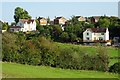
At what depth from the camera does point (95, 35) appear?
2552 inches

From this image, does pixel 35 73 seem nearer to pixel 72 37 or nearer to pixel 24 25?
pixel 72 37

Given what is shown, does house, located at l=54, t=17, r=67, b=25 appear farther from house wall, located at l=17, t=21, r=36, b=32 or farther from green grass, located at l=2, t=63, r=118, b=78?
green grass, located at l=2, t=63, r=118, b=78

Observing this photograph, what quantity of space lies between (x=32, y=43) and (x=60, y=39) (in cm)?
2691

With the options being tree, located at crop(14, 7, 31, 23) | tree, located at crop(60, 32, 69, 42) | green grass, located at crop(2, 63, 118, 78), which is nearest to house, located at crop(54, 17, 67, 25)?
tree, located at crop(14, 7, 31, 23)

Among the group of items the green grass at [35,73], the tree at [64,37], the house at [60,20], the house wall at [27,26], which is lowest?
the green grass at [35,73]

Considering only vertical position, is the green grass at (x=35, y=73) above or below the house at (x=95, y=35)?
below

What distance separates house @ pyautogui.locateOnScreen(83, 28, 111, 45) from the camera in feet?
200

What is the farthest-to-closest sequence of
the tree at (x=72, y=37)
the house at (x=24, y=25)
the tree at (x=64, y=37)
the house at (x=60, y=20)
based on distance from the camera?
1. the house at (x=60, y=20)
2. the house at (x=24, y=25)
3. the tree at (x=72, y=37)
4. the tree at (x=64, y=37)

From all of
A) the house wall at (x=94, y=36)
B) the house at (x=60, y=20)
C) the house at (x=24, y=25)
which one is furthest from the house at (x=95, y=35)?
the house at (x=60, y=20)

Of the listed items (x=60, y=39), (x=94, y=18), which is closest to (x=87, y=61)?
(x=60, y=39)

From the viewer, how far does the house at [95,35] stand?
60.9 m

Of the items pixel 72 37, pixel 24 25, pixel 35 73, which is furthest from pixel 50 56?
pixel 24 25

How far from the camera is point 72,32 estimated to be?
189 ft

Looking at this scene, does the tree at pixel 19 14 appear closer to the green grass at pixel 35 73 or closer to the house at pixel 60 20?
the house at pixel 60 20
